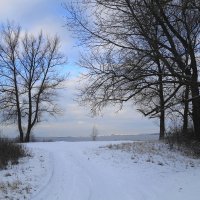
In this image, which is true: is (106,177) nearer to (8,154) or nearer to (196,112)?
(8,154)

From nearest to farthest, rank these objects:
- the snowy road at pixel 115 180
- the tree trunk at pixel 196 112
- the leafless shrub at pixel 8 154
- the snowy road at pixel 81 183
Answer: the snowy road at pixel 81 183 → the snowy road at pixel 115 180 → the leafless shrub at pixel 8 154 → the tree trunk at pixel 196 112

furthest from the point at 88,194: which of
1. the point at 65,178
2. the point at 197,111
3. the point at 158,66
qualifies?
the point at 197,111

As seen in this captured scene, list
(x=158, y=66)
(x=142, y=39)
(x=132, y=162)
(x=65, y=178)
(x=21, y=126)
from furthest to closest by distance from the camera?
(x=21, y=126)
(x=158, y=66)
(x=142, y=39)
(x=132, y=162)
(x=65, y=178)

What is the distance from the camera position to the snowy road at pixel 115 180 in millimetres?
11562

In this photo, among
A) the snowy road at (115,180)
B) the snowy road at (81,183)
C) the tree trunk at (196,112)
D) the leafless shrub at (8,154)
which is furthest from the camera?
the tree trunk at (196,112)

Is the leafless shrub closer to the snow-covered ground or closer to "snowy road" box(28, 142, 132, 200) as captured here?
the snow-covered ground

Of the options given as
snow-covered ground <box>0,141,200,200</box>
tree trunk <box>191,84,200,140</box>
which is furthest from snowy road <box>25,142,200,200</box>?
tree trunk <box>191,84,200,140</box>

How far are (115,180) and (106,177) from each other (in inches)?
22.4

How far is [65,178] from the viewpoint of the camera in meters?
14.3

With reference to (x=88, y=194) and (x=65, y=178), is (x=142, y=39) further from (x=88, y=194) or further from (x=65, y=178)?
(x=88, y=194)

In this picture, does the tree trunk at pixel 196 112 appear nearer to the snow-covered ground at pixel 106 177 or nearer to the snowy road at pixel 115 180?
the snow-covered ground at pixel 106 177

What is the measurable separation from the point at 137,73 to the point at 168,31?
142 inches

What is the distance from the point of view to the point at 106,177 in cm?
1441

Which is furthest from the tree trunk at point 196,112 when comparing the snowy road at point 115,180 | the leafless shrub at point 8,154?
the leafless shrub at point 8,154
